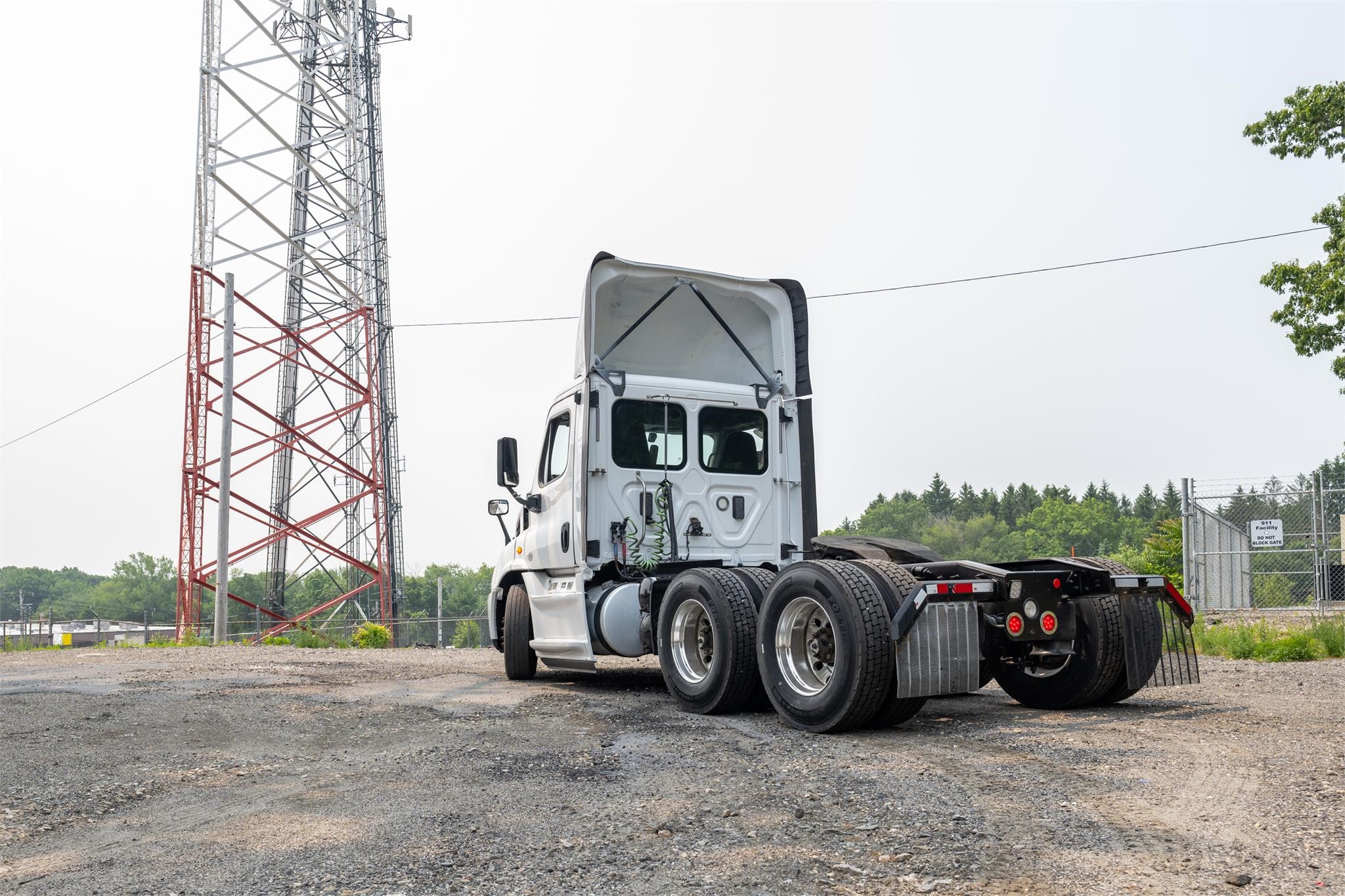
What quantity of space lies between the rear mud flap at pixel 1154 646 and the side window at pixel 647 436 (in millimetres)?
4130

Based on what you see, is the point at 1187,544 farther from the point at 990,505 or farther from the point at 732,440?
the point at 990,505

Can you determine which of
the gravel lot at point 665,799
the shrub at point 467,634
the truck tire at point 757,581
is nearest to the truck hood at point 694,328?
the truck tire at point 757,581

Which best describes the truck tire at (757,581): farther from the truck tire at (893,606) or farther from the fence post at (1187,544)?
the fence post at (1187,544)

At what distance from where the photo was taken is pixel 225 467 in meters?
23.6

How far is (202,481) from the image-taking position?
88.4ft

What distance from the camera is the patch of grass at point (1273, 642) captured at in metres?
12.2

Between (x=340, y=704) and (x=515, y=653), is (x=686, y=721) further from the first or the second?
(x=515, y=653)

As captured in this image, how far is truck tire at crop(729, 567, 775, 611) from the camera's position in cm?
770

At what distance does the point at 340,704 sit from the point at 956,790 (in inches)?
214

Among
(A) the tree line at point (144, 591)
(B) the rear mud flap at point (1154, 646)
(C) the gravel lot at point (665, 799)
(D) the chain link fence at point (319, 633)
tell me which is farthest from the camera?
(A) the tree line at point (144, 591)

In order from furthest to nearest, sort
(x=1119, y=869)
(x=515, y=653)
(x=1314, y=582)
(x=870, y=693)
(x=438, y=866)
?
(x=1314, y=582), (x=515, y=653), (x=870, y=693), (x=438, y=866), (x=1119, y=869)

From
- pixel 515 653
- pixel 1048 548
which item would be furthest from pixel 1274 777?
pixel 1048 548

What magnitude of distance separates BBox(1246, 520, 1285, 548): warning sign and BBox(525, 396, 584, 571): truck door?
44.0 ft

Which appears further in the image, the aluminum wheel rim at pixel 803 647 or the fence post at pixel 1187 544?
the fence post at pixel 1187 544
